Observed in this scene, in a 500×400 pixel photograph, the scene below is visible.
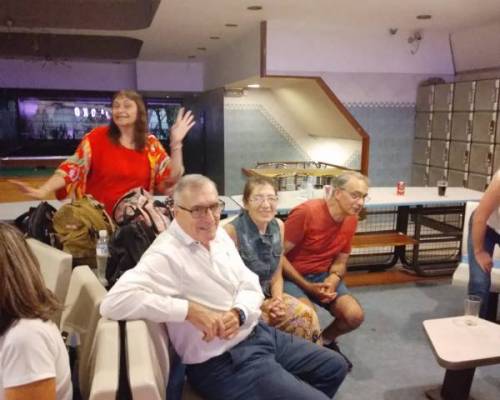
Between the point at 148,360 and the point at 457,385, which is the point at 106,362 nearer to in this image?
the point at 148,360

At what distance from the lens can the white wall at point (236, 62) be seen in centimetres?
483

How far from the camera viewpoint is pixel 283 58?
15.4 ft

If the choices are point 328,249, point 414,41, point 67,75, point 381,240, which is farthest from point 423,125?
point 67,75

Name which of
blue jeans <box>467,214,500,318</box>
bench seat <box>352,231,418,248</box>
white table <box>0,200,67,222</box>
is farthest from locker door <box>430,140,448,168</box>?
white table <box>0,200,67,222</box>

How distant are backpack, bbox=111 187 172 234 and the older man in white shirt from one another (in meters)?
0.50

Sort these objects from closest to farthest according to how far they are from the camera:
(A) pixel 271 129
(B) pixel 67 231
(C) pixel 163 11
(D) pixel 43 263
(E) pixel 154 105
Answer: (D) pixel 43 263
(B) pixel 67 231
(C) pixel 163 11
(A) pixel 271 129
(E) pixel 154 105

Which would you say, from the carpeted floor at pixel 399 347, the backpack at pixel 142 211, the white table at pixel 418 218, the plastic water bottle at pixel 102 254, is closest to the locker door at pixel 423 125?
the white table at pixel 418 218

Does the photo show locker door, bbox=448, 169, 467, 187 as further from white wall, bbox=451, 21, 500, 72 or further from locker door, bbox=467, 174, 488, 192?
white wall, bbox=451, 21, 500, 72

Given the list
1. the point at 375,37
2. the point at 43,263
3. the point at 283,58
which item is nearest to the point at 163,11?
the point at 283,58

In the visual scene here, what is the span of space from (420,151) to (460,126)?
72cm

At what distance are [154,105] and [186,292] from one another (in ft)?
21.1

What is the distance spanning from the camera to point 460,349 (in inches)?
75.4

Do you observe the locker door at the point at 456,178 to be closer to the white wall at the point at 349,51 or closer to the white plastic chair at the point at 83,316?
the white wall at the point at 349,51

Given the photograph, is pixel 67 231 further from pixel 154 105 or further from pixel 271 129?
pixel 154 105
